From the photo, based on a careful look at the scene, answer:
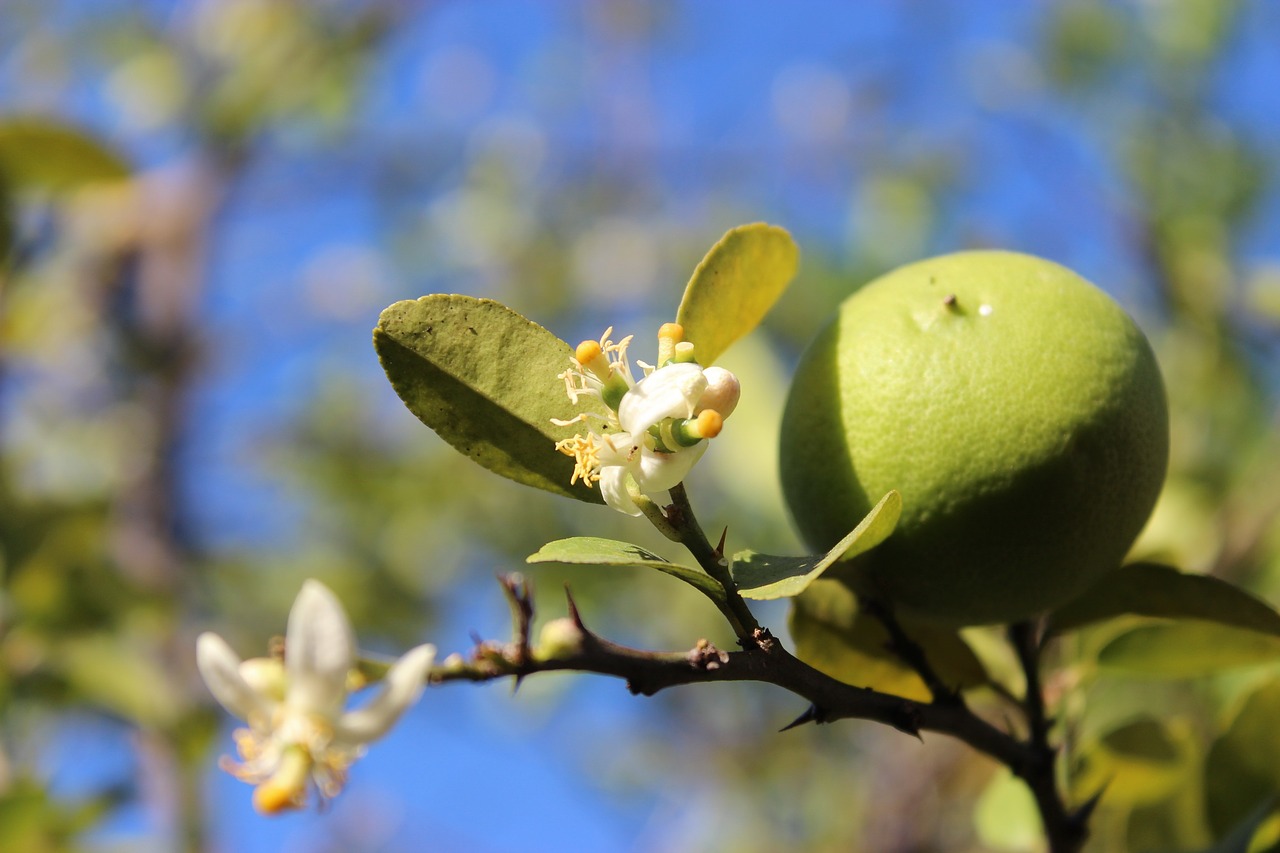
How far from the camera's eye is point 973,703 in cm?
152

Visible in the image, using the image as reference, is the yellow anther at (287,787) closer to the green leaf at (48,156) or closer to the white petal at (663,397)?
the white petal at (663,397)

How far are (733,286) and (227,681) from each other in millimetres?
475

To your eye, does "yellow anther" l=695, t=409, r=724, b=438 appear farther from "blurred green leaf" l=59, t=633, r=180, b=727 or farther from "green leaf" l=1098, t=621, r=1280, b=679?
"blurred green leaf" l=59, t=633, r=180, b=727

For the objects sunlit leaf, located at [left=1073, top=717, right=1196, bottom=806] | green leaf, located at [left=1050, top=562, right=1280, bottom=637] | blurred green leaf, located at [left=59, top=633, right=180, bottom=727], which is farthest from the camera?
blurred green leaf, located at [left=59, top=633, right=180, bottom=727]

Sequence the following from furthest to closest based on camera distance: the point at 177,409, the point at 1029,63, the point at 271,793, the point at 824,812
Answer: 1. the point at 1029,63
2. the point at 177,409
3. the point at 824,812
4. the point at 271,793

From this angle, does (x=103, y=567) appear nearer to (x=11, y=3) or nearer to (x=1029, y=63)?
(x=11, y=3)

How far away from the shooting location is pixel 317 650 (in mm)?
709

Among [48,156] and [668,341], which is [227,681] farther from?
[48,156]

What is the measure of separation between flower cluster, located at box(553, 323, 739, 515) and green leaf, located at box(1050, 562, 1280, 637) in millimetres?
470

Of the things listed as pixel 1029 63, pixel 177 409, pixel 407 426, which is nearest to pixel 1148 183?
pixel 1029 63

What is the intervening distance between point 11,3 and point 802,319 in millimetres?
2792

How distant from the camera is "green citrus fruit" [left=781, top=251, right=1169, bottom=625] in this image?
96 cm

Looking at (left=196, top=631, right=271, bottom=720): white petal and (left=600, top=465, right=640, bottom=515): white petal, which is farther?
(left=600, top=465, right=640, bottom=515): white petal

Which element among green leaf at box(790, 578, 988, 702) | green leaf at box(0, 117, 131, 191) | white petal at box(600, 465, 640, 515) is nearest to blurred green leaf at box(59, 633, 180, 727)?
green leaf at box(0, 117, 131, 191)
